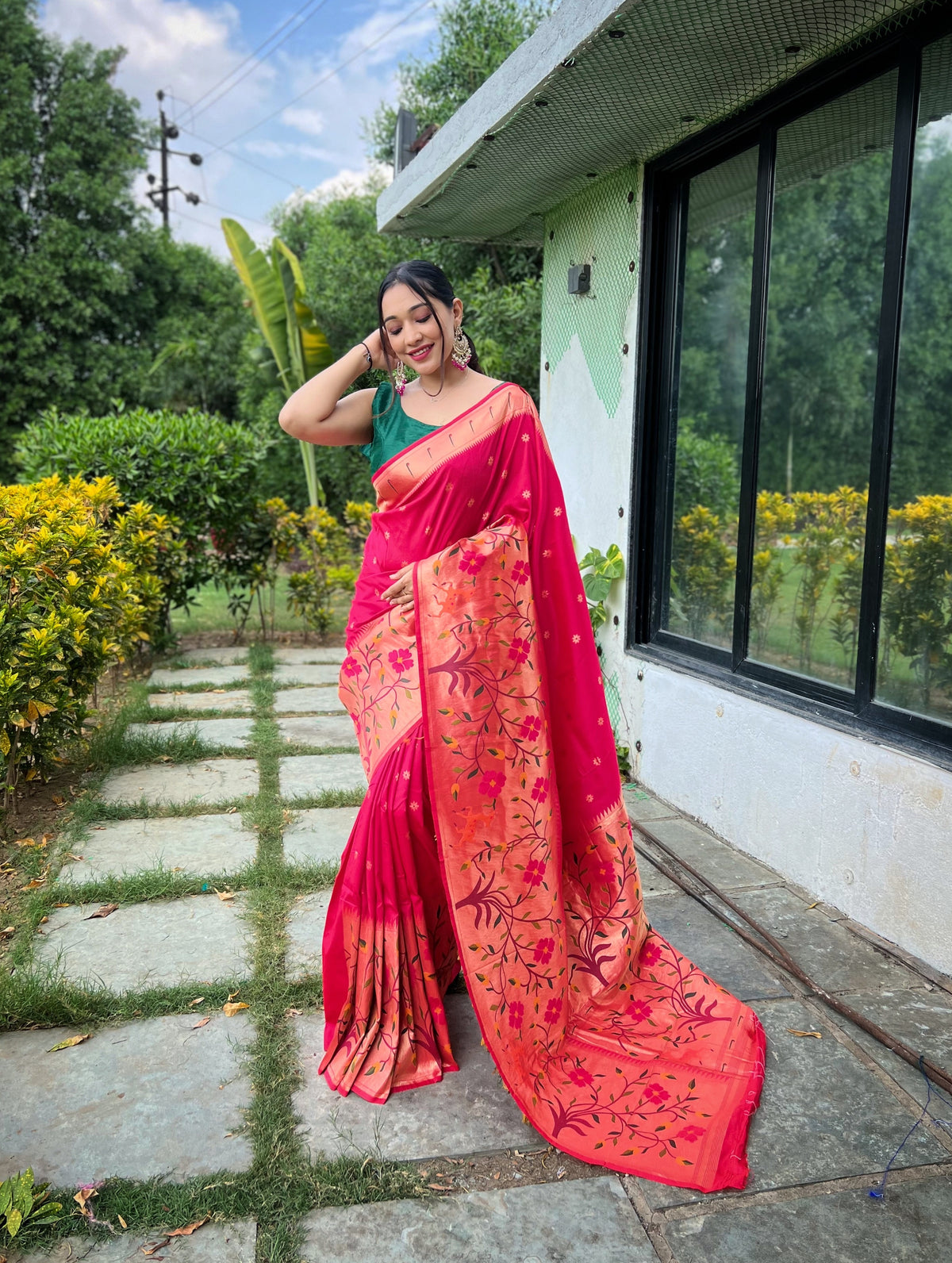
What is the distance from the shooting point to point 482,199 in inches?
171

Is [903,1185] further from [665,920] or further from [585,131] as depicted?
[585,131]

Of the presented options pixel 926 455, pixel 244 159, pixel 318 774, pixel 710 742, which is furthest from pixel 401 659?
pixel 244 159

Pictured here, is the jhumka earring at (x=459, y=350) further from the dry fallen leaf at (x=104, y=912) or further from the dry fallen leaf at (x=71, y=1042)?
the dry fallen leaf at (x=104, y=912)

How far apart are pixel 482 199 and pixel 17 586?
8.77 feet

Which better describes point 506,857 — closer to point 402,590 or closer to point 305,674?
point 402,590

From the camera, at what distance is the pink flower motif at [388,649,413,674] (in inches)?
84.0

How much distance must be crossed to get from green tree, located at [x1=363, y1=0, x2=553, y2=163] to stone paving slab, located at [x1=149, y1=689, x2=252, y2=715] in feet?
21.1

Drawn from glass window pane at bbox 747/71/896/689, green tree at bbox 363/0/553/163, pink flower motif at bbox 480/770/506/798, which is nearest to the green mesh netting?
glass window pane at bbox 747/71/896/689

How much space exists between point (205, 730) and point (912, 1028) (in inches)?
134

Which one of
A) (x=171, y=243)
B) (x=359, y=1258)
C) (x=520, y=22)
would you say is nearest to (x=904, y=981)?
(x=359, y=1258)

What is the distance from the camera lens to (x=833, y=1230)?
63.3 inches

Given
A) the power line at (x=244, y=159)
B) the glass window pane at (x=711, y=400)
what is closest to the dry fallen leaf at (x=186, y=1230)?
the glass window pane at (x=711, y=400)

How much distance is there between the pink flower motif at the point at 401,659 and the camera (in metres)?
2.13

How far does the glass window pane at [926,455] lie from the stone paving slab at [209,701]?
325 cm
